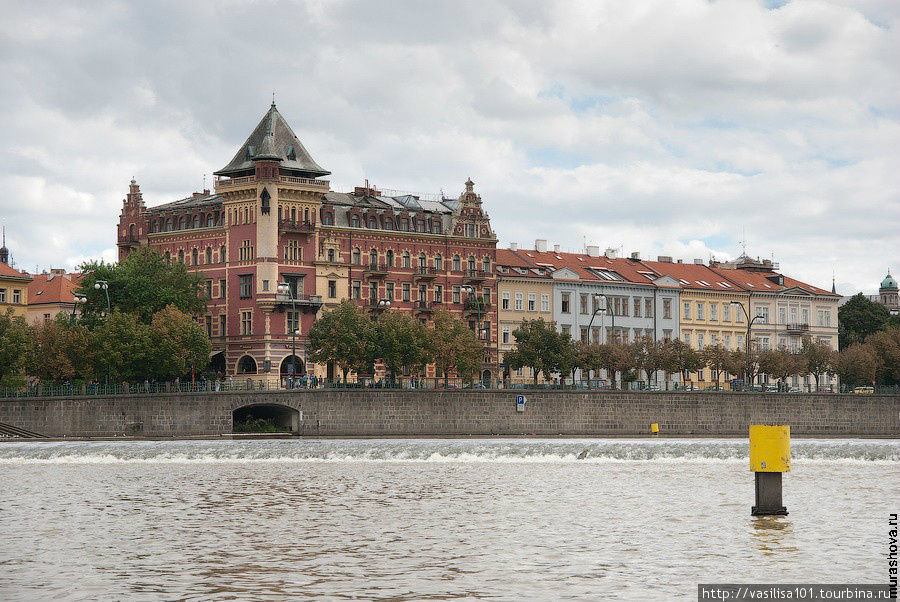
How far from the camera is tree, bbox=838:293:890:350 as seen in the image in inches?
6644

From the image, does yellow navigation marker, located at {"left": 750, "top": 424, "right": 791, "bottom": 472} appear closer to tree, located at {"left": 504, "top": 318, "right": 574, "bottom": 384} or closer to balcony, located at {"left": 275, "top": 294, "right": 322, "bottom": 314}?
balcony, located at {"left": 275, "top": 294, "right": 322, "bottom": 314}

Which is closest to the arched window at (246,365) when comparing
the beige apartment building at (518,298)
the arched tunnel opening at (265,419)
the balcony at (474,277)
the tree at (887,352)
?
the arched tunnel opening at (265,419)

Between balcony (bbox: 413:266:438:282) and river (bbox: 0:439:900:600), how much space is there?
68295 mm

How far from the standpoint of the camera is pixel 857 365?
13750cm

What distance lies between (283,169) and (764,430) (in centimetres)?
9346

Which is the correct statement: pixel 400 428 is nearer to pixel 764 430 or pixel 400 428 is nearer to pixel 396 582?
pixel 764 430

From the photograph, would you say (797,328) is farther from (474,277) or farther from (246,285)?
(246,285)

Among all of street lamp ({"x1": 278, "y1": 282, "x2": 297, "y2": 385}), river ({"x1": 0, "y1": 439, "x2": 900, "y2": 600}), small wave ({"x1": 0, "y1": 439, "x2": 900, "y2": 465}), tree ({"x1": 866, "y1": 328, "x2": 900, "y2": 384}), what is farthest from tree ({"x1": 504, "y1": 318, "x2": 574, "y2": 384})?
river ({"x1": 0, "y1": 439, "x2": 900, "y2": 600})

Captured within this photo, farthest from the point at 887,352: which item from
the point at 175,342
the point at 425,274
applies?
the point at 175,342

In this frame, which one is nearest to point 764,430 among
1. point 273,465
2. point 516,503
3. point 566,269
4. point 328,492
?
point 516,503

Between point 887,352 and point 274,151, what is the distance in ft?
199

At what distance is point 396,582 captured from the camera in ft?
79.9

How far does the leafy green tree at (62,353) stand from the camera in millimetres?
109875

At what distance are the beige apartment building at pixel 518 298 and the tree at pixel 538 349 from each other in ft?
28.6
